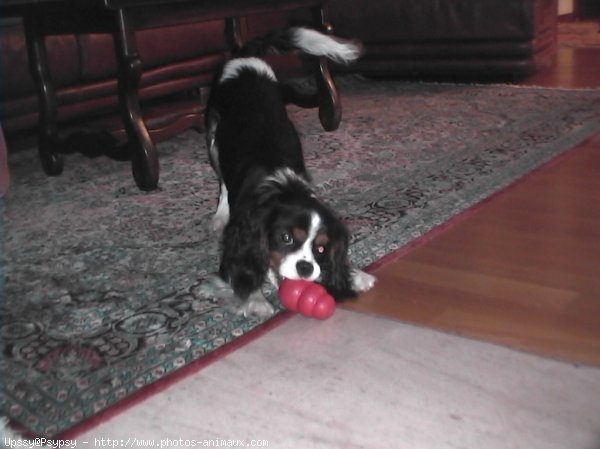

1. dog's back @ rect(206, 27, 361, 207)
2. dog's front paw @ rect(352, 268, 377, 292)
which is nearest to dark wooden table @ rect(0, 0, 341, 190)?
dog's back @ rect(206, 27, 361, 207)

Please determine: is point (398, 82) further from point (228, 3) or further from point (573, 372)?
point (573, 372)

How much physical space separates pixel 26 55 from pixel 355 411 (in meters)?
2.19

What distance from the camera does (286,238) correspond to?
4.95 ft

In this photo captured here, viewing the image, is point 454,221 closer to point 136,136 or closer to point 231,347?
point 231,347

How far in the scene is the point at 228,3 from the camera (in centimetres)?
244

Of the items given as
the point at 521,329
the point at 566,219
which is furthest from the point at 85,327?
the point at 566,219

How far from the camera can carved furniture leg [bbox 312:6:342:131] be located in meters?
3.03

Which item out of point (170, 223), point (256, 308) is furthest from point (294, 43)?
point (256, 308)

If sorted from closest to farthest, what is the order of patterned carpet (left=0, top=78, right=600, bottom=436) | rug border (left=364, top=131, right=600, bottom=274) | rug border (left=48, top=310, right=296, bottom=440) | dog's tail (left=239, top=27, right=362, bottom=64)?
1. rug border (left=48, top=310, right=296, bottom=440)
2. patterned carpet (left=0, top=78, right=600, bottom=436)
3. rug border (left=364, top=131, right=600, bottom=274)
4. dog's tail (left=239, top=27, right=362, bottom=64)

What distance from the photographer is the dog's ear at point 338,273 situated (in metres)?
1.54

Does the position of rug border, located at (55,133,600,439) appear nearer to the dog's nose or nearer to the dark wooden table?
the dog's nose

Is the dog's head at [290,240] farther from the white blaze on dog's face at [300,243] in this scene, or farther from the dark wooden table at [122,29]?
the dark wooden table at [122,29]

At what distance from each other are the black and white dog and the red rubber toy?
0.06ft

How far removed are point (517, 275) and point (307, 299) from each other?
486 millimetres
